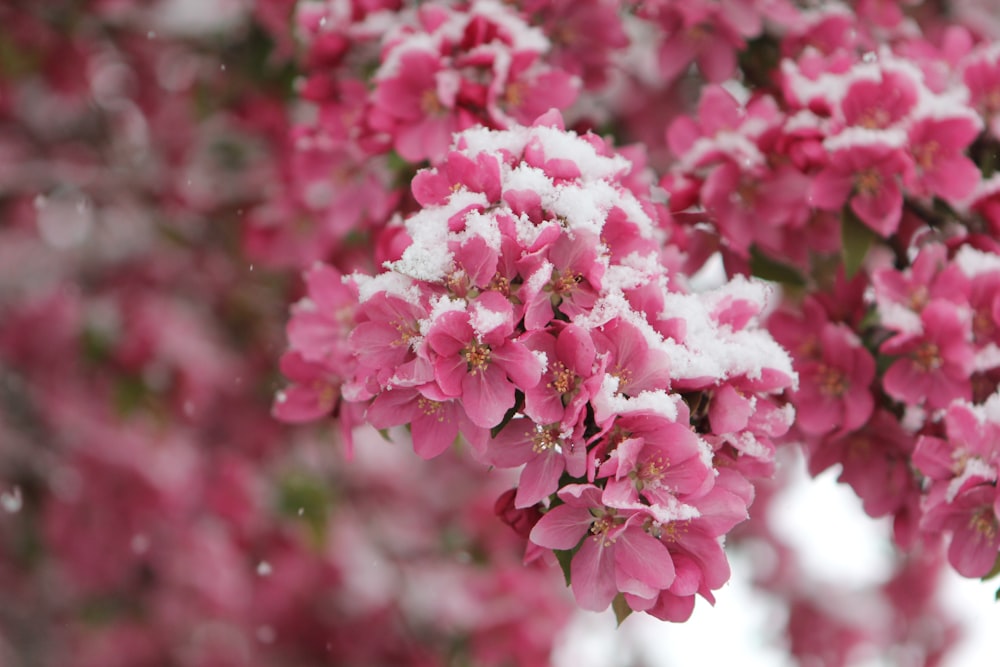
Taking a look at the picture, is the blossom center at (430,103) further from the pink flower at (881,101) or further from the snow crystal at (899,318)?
the snow crystal at (899,318)

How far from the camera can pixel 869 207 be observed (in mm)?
1409

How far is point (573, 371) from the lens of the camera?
3.26 feet

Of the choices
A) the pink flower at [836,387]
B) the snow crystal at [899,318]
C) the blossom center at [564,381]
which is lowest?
the pink flower at [836,387]

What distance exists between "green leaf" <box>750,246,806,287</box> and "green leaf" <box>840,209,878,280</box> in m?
0.15

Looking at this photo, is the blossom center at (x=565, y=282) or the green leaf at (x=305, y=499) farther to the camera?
the green leaf at (x=305, y=499)

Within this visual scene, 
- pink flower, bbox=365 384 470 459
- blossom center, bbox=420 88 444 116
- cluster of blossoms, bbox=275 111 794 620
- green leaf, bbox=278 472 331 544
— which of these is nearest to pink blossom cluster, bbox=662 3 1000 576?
cluster of blossoms, bbox=275 111 794 620

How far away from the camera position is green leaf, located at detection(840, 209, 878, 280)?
1.42 metres

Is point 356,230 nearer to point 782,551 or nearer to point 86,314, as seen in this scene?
point 86,314

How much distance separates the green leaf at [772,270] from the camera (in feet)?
5.19

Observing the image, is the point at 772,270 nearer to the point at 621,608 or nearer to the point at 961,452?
the point at 961,452

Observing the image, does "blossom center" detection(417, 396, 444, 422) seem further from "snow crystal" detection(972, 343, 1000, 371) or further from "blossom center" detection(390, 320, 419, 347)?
"snow crystal" detection(972, 343, 1000, 371)

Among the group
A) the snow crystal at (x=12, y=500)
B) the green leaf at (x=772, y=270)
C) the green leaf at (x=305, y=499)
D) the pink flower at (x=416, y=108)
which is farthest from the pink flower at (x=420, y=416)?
the snow crystal at (x=12, y=500)

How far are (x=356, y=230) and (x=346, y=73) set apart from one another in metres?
0.28

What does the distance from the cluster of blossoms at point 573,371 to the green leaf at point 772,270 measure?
0.47 metres
